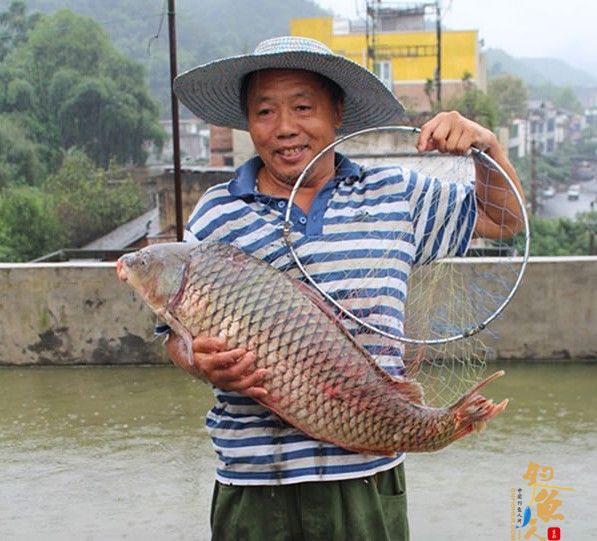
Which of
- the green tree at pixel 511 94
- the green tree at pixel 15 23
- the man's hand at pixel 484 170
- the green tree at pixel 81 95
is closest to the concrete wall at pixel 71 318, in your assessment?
the man's hand at pixel 484 170

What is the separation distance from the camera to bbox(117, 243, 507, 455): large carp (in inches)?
77.7

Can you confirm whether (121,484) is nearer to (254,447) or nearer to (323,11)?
(254,447)

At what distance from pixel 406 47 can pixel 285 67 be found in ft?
140

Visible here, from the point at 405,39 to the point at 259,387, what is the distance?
147ft

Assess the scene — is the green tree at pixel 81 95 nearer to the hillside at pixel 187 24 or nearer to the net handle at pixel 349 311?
the hillside at pixel 187 24

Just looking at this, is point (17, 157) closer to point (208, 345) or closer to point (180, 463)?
point (180, 463)

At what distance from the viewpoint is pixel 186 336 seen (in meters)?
2.00

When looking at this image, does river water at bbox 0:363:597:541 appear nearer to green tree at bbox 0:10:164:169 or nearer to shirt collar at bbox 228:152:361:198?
shirt collar at bbox 228:152:361:198

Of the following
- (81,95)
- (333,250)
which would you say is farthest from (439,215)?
(81,95)

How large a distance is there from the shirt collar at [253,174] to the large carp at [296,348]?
190mm

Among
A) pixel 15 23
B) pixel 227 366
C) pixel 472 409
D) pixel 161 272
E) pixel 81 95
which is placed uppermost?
pixel 15 23

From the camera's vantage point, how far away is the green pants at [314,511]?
6.85 feet

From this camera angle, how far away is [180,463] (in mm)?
4613

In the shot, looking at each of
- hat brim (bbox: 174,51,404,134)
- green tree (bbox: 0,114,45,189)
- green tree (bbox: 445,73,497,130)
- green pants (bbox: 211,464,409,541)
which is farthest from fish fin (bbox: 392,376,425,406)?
green tree (bbox: 0,114,45,189)
